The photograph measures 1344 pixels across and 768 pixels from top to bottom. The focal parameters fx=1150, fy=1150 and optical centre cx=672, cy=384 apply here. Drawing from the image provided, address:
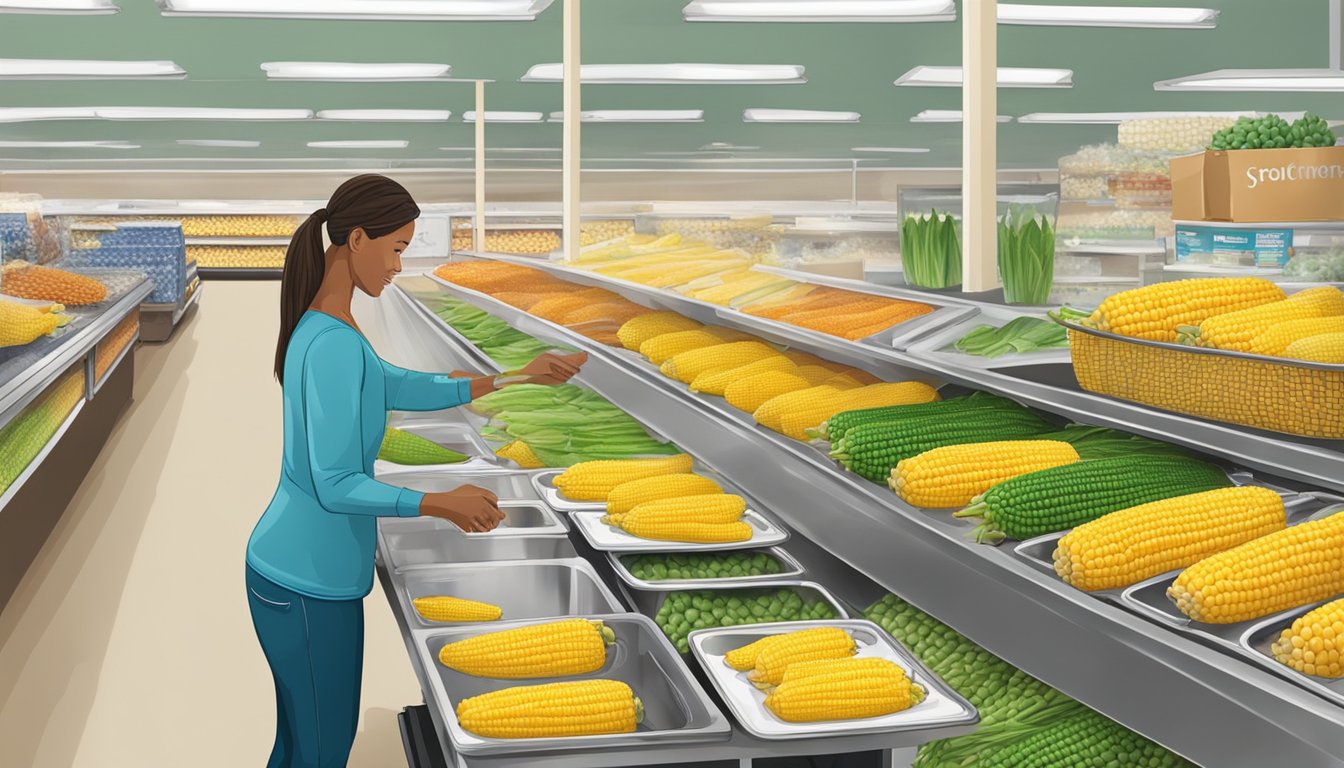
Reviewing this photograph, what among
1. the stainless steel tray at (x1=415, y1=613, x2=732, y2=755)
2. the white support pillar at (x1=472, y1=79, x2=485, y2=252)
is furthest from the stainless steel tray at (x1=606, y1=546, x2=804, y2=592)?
the white support pillar at (x1=472, y1=79, x2=485, y2=252)

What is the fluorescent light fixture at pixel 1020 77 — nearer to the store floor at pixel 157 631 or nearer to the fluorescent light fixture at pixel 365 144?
the store floor at pixel 157 631

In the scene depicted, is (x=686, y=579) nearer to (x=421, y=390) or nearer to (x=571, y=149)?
(x=421, y=390)

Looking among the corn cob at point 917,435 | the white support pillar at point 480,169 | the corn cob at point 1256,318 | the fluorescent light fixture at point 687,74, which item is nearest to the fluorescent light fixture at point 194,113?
the white support pillar at point 480,169

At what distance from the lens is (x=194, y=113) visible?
31.1ft

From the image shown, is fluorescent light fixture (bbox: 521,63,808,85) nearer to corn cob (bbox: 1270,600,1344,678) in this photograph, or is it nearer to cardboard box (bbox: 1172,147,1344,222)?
cardboard box (bbox: 1172,147,1344,222)

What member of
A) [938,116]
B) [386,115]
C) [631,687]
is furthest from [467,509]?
[386,115]

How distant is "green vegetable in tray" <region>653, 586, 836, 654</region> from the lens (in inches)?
91.5

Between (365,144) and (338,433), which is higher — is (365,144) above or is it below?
above

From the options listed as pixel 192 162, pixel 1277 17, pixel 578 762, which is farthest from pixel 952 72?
pixel 192 162

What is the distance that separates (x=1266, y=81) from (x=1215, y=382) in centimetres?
131

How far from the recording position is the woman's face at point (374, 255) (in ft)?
7.20

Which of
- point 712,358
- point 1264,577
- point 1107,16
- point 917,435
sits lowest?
point 1264,577

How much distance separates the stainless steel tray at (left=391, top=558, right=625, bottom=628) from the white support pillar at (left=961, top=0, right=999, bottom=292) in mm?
1136

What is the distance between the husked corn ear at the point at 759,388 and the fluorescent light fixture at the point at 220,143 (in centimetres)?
909
